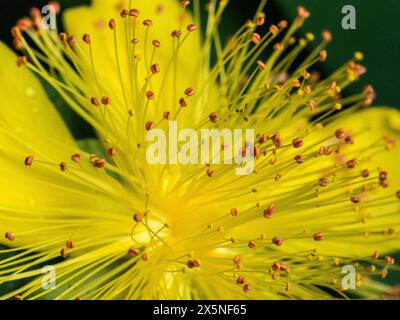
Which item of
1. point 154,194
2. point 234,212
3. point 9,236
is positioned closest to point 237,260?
point 234,212

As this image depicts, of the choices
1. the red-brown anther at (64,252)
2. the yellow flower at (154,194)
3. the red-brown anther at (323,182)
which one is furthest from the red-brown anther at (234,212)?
the red-brown anther at (64,252)

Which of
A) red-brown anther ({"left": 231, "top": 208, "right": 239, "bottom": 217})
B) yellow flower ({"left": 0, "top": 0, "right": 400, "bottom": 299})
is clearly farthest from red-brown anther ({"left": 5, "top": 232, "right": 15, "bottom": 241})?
red-brown anther ({"left": 231, "top": 208, "right": 239, "bottom": 217})

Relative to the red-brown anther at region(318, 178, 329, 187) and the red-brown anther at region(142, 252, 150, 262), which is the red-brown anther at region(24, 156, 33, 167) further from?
the red-brown anther at region(318, 178, 329, 187)

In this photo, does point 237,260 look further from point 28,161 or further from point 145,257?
point 28,161

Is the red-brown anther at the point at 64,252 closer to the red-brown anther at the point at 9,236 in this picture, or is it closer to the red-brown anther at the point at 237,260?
the red-brown anther at the point at 9,236

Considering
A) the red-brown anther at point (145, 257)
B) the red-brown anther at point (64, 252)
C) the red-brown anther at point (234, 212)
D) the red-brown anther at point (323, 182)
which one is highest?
the red-brown anther at point (323, 182)

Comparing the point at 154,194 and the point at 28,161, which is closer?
the point at 28,161

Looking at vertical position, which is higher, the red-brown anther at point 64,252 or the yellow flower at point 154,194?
the yellow flower at point 154,194
